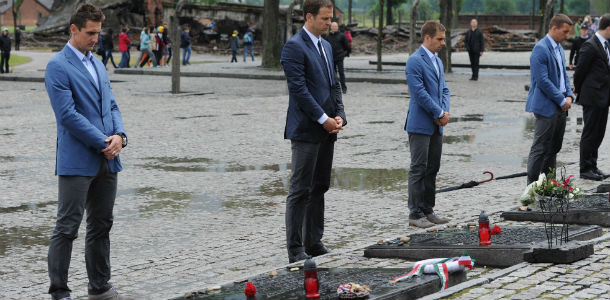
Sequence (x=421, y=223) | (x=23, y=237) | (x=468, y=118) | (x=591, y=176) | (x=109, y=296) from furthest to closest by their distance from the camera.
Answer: (x=468, y=118) → (x=591, y=176) → (x=421, y=223) → (x=23, y=237) → (x=109, y=296)

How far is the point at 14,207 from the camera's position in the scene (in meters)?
10.1

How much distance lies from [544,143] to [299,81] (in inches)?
169

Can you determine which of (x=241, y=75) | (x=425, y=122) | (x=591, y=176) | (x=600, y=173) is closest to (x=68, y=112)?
(x=425, y=122)

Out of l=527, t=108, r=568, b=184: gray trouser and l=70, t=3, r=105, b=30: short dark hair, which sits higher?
l=70, t=3, r=105, b=30: short dark hair

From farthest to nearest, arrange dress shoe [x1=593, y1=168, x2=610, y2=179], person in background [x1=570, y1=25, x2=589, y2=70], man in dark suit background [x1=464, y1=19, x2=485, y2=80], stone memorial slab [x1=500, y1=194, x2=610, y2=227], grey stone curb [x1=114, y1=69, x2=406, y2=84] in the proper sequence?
man in dark suit background [x1=464, y1=19, x2=485, y2=80]
grey stone curb [x1=114, y1=69, x2=406, y2=84]
person in background [x1=570, y1=25, x2=589, y2=70]
dress shoe [x1=593, y1=168, x2=610, y2=179]
stone memorial slab [x1=500, y1=194, x2=610, y2=227]

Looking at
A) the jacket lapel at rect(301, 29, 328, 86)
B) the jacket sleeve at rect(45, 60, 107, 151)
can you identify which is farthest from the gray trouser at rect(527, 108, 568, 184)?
the jacket sleeve at rect(45, 60, 107, 151)

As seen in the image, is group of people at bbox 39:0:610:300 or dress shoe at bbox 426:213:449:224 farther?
dress shoe at bbox 426:213:449:224

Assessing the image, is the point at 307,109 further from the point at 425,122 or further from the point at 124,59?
the point at 124,59

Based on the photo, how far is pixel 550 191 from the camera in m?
8.36

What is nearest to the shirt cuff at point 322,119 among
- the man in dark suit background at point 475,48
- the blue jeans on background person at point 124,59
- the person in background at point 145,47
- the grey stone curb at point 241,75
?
the grey stone curb at point 241,75

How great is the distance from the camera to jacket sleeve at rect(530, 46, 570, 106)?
10.7 meters

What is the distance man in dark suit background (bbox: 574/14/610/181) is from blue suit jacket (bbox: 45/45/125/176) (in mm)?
7174

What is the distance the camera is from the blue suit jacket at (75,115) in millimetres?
6172

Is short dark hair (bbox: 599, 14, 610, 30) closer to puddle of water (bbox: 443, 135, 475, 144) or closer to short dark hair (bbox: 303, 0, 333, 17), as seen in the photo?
puddle of water (bbox: 443, 135, 475, 144)
